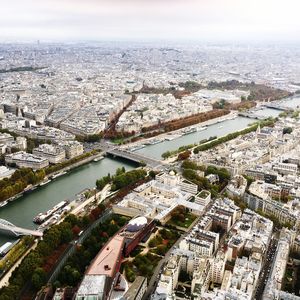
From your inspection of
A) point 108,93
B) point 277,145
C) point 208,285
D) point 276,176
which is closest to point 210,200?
point 276,176

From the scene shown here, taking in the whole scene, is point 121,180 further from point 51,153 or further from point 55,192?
point 51,153

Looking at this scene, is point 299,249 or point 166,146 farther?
point 166,146

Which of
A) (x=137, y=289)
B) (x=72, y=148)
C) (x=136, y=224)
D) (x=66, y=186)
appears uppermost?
(x=137, y=289)

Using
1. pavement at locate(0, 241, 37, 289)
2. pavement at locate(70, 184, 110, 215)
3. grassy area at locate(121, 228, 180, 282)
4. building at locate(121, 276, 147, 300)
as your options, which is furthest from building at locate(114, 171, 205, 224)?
building at locate(121, 276, 147, 300)

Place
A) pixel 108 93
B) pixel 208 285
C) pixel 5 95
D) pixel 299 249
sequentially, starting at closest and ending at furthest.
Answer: pixel 208 285 → pixel 299 249 → pixel 5 95 → pixel 108 93

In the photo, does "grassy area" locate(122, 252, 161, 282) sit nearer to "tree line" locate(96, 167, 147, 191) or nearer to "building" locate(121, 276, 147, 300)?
"building" locate(121, 276, 147, 300)

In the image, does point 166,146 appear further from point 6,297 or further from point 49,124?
point 6,297

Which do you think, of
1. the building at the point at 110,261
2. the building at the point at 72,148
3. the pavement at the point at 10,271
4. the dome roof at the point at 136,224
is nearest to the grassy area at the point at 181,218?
the building at the point at 110,261

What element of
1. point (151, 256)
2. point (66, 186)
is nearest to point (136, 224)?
point (151, 256)

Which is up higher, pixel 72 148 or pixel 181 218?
pixel 72 148
